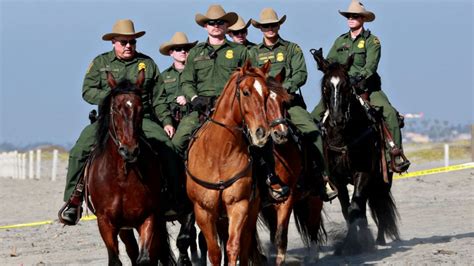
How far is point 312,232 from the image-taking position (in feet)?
52.6

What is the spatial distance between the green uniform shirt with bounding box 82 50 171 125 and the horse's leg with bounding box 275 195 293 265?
5.93ft

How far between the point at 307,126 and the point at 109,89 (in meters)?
2.63

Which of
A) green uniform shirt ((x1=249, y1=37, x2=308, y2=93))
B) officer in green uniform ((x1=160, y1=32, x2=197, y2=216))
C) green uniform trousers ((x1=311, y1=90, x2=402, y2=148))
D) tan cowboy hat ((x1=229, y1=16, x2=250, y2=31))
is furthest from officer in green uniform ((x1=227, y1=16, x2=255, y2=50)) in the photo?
green uniform trousers ((x1=311, y1=90, x2=402, y2=148))

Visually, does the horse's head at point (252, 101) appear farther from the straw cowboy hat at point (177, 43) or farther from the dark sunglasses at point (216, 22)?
the straw cowboy hat at point (177, 43)

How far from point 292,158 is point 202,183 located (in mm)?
1882

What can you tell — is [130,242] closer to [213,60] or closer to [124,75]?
[124,75]

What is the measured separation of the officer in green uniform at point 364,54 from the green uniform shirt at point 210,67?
251cm

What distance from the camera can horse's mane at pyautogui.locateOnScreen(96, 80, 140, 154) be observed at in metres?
12.6

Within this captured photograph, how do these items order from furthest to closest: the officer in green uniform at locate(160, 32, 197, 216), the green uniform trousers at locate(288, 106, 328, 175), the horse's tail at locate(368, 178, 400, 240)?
the horse's tail at locate(368, 178, 400, 240), the officer in green uniform at locate(160, 32, 197, 216), the green uniform trousers at locate(288, 106, 328, 175)

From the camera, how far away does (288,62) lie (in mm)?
15688

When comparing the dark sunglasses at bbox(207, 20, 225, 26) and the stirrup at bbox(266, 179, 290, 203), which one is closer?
the stirrup at bbox(266, 179, 290, 203)

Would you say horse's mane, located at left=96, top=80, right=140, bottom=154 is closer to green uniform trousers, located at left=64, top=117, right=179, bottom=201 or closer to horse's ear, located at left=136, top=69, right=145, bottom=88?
horse's ear, located at left=136, top=69, right=145, bottom=88

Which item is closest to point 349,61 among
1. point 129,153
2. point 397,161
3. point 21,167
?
point 397,161

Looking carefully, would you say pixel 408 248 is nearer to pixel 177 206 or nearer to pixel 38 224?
pixel 177 206
